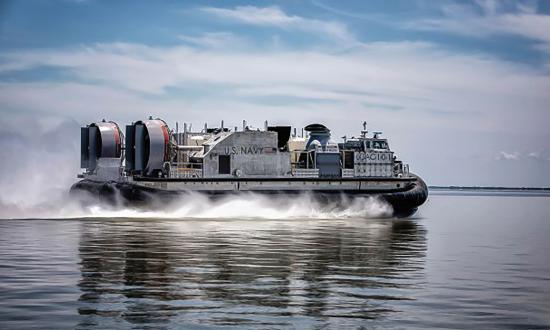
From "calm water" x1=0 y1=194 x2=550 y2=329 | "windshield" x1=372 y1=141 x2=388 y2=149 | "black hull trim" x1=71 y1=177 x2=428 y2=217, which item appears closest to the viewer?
"calm water" x1=0 y1=194 x2=550 y2=329

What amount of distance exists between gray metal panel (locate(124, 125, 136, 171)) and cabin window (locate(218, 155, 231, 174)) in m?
→ 5.54

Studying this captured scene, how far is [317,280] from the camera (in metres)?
19.3

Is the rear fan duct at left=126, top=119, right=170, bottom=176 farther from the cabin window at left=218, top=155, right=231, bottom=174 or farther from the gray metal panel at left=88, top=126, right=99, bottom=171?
the cabin window at left=218, top=155, right=231, bottom=174

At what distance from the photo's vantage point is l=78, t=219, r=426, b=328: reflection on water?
569 inches

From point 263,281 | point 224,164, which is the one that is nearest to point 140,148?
point 224,164

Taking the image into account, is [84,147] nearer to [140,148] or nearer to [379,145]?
[140,148]

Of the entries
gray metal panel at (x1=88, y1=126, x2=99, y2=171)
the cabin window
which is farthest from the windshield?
gray metal panel at (x1=88, y1=126, x2=99, y2=171)

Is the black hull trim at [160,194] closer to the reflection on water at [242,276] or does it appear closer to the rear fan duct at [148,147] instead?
the rear fan duct at [148,147]

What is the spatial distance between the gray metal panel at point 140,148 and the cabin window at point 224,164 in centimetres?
479

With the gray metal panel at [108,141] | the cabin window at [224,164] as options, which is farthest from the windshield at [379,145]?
the gray metal panel at [108,141]

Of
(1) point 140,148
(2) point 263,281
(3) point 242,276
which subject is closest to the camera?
(2) point 263,281

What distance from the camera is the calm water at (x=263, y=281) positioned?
1423 centimetres

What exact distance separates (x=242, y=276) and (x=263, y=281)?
3.20 feet

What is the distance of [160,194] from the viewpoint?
4669cm
